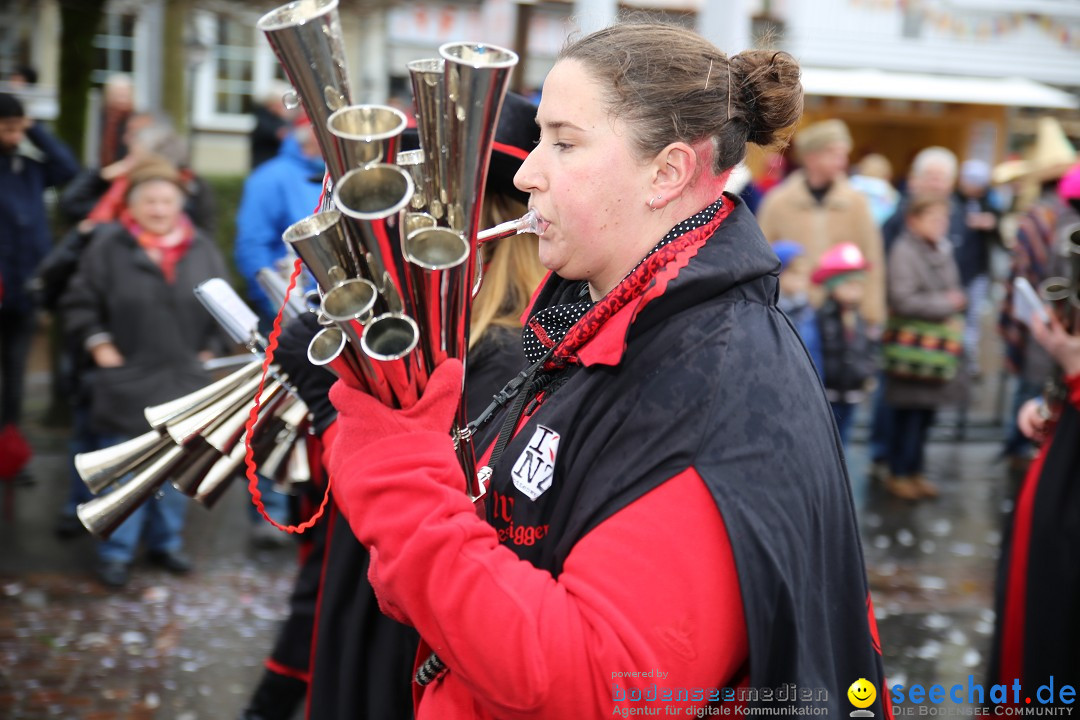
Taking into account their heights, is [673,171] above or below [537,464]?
above

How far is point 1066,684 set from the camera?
3.03 meters

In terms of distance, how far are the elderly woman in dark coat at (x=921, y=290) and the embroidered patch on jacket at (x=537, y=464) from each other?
5.79 m

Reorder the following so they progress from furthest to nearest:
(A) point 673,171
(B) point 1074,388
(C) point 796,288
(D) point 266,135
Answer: (D) point 266,135 < (C) point 796,288 < (B) point 1074,388 < (A) point 673,171

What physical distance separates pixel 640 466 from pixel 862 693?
572 mm

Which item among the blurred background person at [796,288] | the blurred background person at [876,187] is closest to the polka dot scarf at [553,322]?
the blurred background person at [796,288]

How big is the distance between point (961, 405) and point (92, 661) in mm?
5556

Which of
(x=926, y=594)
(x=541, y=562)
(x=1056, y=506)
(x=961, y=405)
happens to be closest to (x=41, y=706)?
(x=541, y=562)

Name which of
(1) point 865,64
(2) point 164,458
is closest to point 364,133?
(2) point 164,458

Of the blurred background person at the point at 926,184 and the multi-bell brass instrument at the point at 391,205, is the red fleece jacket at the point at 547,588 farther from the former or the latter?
the blurred background person at the point at 926,184

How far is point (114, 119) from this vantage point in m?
7.96

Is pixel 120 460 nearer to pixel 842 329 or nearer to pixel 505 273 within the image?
pixel 505 273

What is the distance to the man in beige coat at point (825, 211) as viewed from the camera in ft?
22.7

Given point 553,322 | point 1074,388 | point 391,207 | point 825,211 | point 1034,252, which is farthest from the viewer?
point 825,211

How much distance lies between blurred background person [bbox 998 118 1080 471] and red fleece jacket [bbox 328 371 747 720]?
444cm
